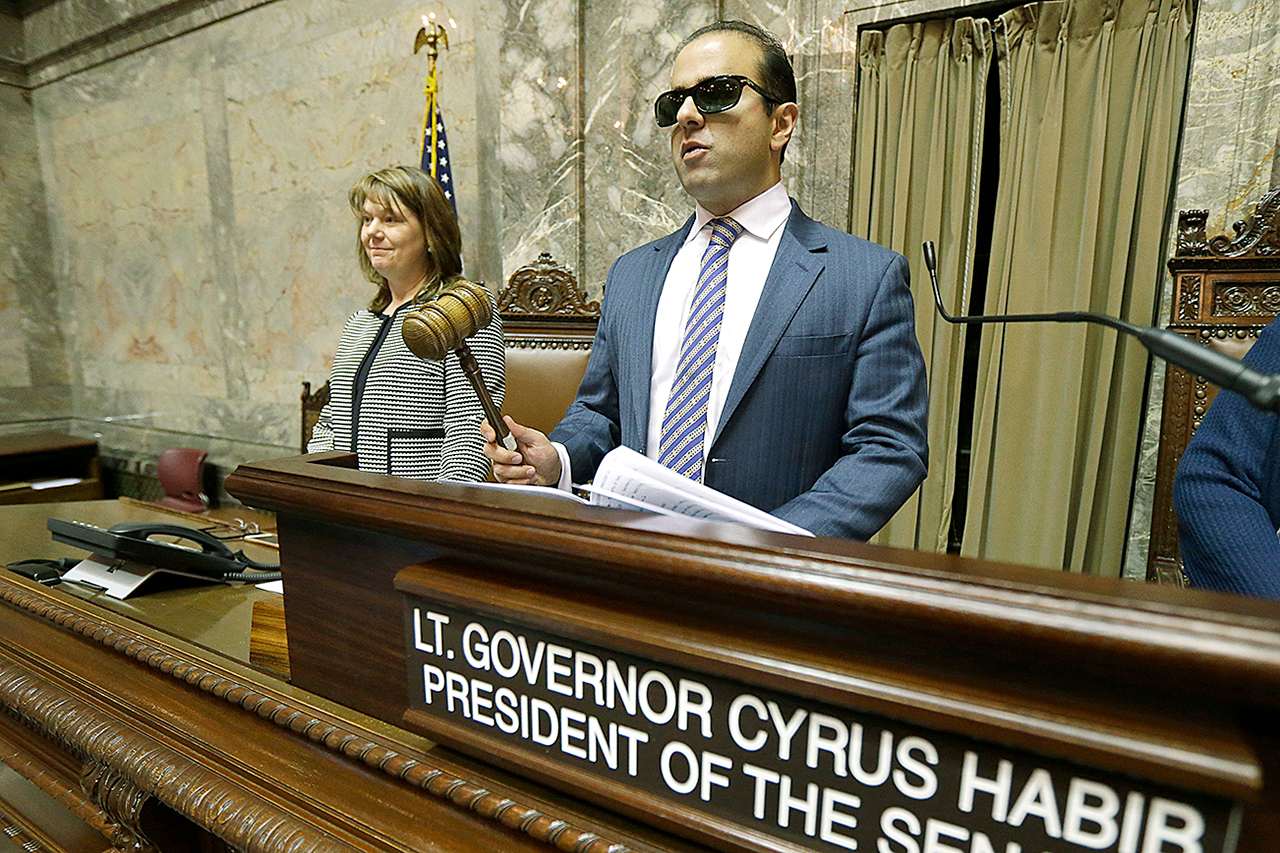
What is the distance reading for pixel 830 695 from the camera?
57 centimetres

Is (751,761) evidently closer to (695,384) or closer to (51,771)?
(695,384)

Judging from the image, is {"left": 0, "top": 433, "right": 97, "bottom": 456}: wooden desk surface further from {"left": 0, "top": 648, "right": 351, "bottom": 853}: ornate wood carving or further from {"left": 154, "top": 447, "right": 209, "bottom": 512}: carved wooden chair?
{"left": 0, "top": 648, "right": 351, "bottom": 853}: ornate wood carving

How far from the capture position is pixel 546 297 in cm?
311

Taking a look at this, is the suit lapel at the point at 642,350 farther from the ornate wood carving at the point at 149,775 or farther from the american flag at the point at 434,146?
the american flag at the point at 434,146

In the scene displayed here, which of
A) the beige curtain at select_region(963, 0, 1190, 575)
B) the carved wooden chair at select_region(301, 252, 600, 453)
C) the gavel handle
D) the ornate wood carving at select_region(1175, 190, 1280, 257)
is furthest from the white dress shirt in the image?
the beige curtain at select_region(963, 0, 1190, 575)

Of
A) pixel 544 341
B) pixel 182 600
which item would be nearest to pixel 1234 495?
pixel 182 600

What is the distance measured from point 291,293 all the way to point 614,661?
16.1 feet

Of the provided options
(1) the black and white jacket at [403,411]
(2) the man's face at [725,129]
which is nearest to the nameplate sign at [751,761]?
(2) the man's face at [725,129]

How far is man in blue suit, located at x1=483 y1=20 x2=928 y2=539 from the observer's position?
142cm

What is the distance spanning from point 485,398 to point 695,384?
607 millimetres

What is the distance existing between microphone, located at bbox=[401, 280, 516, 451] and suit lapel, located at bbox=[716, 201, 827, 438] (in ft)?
1.84

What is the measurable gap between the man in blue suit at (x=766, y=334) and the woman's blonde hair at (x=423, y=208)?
39.4 inches

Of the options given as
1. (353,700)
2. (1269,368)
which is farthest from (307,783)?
(1269,368)

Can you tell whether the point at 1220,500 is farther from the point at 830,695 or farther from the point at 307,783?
the point at 307,783
